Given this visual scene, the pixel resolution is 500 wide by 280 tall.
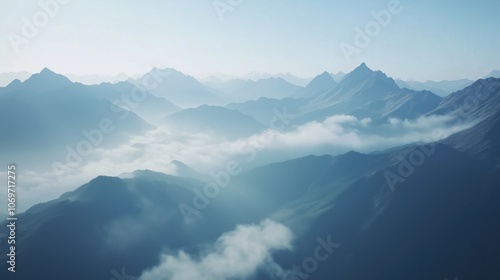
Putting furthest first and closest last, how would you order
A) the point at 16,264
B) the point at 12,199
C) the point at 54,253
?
the point at 54,253 < the point at 16,264 < the point at 12,199

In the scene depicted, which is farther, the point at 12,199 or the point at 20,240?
the point at 20,240

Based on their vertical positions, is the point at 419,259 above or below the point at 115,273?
below

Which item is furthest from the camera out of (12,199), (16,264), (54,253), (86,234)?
(86,234)

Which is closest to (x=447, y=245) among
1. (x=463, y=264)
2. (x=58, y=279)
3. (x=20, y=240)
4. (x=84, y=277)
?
(x=463, y=264)

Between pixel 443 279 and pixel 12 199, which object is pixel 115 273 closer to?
pixel 12 199

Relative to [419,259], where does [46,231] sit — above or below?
above

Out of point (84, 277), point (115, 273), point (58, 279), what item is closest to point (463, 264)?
point (115, 273)

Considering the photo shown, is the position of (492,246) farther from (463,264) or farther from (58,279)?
(58,279)

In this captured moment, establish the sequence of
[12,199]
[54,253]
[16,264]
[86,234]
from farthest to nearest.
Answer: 1. [86,234]
2. [54,253]
3. [16,264]
4. [12,199]

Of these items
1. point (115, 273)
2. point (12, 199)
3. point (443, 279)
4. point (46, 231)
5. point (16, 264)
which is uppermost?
point (46, 231)
